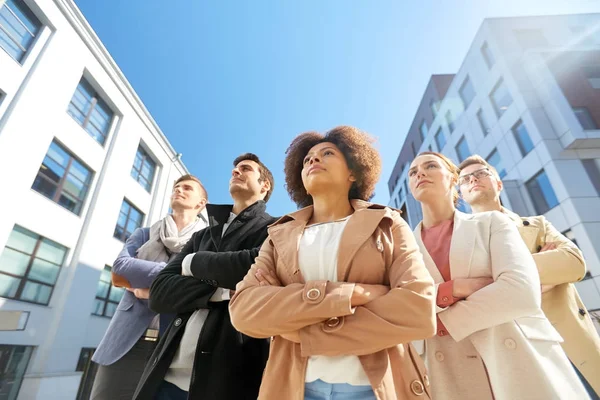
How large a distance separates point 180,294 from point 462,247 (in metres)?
1.93

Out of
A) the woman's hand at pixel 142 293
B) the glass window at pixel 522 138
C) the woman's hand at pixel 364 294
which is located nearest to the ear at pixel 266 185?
the woman's hand at pixel 142 293

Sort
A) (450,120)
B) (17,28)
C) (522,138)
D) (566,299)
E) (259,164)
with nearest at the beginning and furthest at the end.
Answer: (566,299) < (259,164) < (17,28) < (522,138) < (450,120)

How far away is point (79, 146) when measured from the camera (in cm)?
1421

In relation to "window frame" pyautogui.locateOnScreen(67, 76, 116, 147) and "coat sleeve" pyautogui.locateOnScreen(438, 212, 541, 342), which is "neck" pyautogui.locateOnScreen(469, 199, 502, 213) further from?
"window frame" pyautogui.locateOnScreen(67, 76, 116, 147)

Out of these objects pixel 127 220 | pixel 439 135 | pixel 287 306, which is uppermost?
pixel 439 135

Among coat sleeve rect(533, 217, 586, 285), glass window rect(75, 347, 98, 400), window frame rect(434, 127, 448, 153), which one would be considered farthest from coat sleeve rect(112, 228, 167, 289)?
window frame rect(434, 127, 448, 153)

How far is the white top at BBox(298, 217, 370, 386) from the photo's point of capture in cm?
137

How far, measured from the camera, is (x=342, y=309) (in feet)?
4.36

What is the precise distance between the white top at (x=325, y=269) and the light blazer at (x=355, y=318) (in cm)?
5

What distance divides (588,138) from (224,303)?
16.5 metres

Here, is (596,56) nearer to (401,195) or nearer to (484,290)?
(401,195)

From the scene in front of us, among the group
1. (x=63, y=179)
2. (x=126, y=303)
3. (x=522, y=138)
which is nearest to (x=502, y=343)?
(x=126, y=303)

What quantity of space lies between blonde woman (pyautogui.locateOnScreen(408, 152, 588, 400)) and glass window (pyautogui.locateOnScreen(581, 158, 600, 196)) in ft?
49.6

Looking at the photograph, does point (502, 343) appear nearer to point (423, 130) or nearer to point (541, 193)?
point (541, 193)
